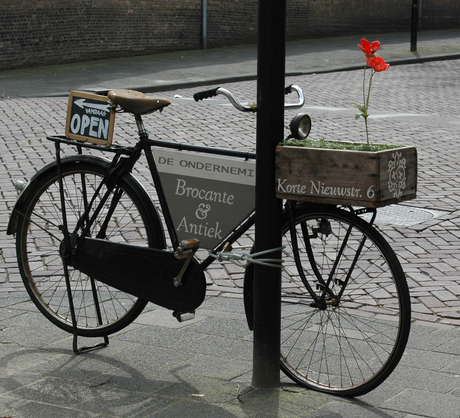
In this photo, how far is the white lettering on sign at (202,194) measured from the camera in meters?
3.54

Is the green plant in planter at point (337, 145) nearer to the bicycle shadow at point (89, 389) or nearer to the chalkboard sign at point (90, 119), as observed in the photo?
the chalkboard sign at point (90, 119)

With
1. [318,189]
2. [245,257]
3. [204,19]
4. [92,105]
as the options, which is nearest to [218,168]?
[245,257]

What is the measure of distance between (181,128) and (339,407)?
316 inches

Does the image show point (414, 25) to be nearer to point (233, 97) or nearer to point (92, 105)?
point (92, 105)

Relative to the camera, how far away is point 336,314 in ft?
11.8

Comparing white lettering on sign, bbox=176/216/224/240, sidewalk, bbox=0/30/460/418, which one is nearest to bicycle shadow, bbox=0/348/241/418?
sidewalk, bbox=0/30/460/418

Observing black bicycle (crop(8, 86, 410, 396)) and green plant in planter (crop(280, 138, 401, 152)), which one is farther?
black bicycle (crop(8, 86, 410, 396))

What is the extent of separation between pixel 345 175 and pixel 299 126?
349 millimetres

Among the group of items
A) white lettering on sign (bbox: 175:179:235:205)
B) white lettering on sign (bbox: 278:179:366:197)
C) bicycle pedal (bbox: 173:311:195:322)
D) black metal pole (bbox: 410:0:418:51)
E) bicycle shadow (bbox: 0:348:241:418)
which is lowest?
bicycle shadow (bbox: 0:348:241:418)

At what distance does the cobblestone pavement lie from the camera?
5.09 metres

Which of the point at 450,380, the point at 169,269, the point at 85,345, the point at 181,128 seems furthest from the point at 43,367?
the point at 181,128

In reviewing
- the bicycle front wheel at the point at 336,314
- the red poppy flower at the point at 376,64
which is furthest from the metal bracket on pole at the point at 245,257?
the red poppy flower at the point at 376,64

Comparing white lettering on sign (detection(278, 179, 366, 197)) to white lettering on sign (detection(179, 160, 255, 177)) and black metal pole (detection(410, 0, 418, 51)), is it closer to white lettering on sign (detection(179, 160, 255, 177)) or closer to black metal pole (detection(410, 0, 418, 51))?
white lettering on sign (detection(179, 160, 255, 177))

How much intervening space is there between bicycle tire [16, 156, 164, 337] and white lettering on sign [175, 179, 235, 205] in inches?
6.9
